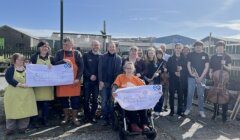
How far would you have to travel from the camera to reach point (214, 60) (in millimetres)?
8141

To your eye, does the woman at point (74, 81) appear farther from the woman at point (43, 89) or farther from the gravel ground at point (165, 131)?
the gravel ground at point (165, 131)

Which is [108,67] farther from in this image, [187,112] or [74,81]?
[187,112]

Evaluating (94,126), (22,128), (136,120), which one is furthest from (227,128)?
(22,128)

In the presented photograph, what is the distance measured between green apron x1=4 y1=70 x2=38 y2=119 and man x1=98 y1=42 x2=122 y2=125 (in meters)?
1.69

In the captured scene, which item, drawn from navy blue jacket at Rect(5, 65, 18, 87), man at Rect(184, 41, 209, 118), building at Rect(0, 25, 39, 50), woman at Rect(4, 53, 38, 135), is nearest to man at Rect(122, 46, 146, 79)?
man at Rect(184, 41, 209, 118)

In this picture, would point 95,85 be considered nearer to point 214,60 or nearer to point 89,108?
point 89,108

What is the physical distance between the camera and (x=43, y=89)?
287 inches

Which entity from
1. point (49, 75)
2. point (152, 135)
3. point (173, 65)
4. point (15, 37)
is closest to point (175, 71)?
point (173, 65)

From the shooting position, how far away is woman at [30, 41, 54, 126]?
7168 millimetres

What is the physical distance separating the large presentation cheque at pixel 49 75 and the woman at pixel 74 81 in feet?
0.41

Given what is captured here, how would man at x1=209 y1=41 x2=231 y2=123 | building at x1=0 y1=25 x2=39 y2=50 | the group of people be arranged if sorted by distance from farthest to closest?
building at x1=0 y1=25 x2=39 y2=50, man at x1=209 y1=41 x2=231 y2=123, the group of people

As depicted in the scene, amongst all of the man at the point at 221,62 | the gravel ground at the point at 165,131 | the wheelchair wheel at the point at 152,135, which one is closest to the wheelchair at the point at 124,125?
the wheelchair wheel at the point at 152,135

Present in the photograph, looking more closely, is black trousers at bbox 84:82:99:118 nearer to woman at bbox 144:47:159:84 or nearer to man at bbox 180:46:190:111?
woman at bbox 144:47:159:84

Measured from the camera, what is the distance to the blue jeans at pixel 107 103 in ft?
24.6
